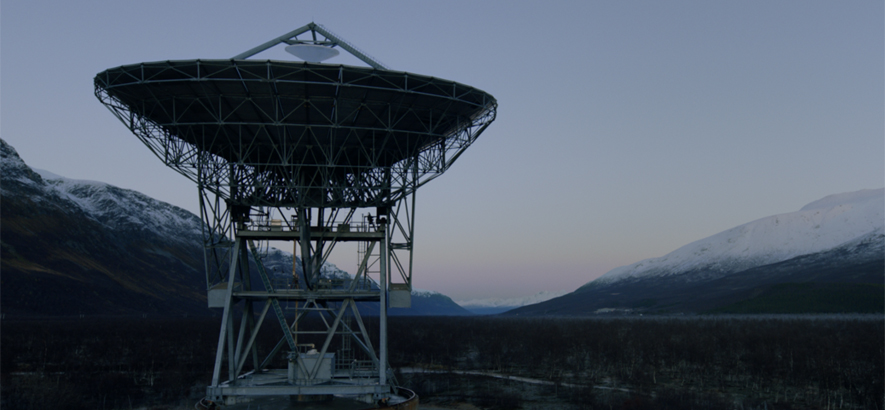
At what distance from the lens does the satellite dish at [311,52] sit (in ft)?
131

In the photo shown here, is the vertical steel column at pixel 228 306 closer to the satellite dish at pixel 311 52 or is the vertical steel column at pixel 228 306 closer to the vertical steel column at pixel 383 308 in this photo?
the vertical steel column at pixel 383 308

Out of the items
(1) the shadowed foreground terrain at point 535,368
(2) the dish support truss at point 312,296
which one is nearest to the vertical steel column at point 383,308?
(2) the dish support truss at point 312,296

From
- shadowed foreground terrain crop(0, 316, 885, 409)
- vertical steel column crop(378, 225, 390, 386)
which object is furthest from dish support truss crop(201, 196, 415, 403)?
shadowed foreground terrain crop(0, 316, 885, 409)

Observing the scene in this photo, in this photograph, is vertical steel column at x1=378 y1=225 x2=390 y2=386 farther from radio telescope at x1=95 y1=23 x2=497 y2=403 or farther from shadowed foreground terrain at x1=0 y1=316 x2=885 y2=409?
shadowed foreground terrain at x1=0 y1=316 x2=885 y2=409

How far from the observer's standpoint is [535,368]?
319 ft

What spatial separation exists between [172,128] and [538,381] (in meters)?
54.8

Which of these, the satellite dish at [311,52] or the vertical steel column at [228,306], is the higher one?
the satellite dish at [311,52]

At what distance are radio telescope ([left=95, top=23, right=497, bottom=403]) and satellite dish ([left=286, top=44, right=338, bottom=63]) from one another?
0.19 feet

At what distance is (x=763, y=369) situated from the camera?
3393 inches

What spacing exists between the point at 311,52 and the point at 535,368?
2642 inches

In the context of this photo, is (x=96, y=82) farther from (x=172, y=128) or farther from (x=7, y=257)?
(x=7, y=257)

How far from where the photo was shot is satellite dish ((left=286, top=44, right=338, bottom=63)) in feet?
131

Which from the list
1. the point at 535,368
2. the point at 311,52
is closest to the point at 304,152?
the point at 311,52

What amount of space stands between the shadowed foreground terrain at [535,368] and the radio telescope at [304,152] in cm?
2489
